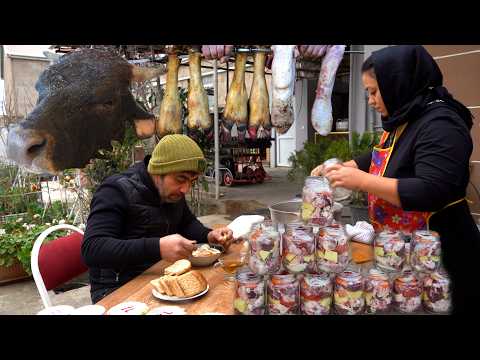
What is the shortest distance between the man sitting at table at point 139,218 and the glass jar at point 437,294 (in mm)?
901

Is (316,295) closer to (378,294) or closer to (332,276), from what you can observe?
(332,276)

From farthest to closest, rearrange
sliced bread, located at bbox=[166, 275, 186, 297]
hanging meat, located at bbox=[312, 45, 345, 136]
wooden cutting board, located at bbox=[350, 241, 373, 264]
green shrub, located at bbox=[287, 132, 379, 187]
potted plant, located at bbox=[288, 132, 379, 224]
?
1. green shrub, located at bbox=[287, 132, 379, 187]
2. potted plant, located at bbox=[288, 132, 379, 224]
3. hanging meat, located at bbox=[312, 45, 345, 136]
4. wooden cutting board, located at bbox=[350, 241, 373, 264]
5. sliced bread, located at bbox=[166, 275, 186, 297]

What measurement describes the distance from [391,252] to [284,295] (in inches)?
14.6

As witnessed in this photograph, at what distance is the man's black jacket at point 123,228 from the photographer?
5.12 feet

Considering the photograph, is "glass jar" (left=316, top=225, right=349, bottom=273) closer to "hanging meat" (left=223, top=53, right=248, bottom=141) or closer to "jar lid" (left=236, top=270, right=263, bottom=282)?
"jar lid" (left=236, top=270, right=263, bottom=282)

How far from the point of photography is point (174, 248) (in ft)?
5.01

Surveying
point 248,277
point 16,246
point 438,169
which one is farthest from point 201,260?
point 16,246

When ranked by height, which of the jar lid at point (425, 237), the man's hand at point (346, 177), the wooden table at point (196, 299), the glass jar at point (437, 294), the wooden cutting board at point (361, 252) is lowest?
the wooden table at point (196, 299)

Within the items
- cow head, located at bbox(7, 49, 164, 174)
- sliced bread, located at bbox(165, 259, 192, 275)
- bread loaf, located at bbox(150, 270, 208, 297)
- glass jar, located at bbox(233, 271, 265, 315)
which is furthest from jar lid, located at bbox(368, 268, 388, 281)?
cow head, located at bbox(7, 49, 164, 174)

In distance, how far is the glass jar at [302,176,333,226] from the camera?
1269 millimetres

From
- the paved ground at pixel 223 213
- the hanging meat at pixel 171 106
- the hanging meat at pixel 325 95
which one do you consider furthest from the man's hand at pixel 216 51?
the paved ground at pixel 223 213

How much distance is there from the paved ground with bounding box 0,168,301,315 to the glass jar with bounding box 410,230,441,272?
200 centimetres

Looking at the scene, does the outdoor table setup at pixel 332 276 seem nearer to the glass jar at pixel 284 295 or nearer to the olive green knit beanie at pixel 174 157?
the glass jar at pixel 284 295
